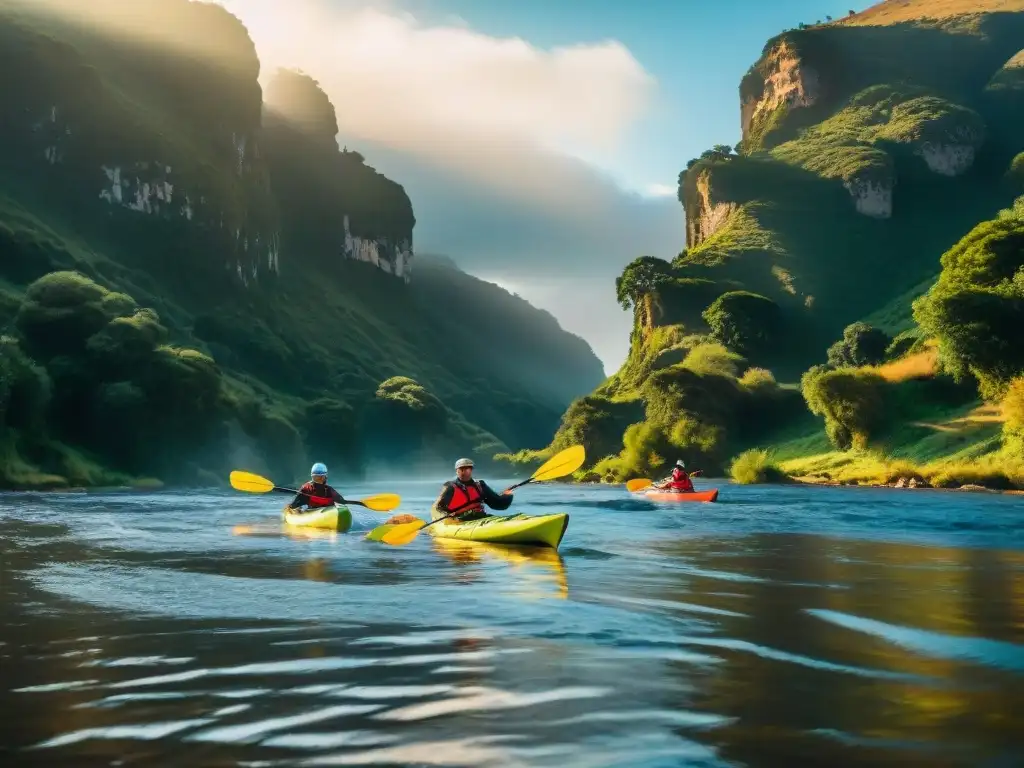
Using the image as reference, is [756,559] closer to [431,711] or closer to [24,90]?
[431,711]

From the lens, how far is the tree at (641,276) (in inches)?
5598

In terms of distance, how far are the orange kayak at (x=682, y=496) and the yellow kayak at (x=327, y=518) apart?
1965 cm

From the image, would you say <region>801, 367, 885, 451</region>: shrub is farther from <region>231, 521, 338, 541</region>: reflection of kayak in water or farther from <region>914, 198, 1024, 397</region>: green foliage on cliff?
<region>231, 521, 338, 541</region>: reflection of kayak in water

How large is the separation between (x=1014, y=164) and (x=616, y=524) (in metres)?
143

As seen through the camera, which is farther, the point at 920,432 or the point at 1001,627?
the point at 920,432

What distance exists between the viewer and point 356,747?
5.48 metres

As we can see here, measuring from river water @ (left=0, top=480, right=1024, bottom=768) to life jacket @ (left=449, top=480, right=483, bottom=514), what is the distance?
8.67 ft

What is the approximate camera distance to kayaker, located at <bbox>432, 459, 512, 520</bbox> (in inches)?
833

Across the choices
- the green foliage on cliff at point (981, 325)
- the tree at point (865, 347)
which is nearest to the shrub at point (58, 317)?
the green foliage on cliff at point (981, 325)

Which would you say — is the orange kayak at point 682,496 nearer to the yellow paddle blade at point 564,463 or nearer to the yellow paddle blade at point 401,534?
the yellow paddle blade at point 564,463

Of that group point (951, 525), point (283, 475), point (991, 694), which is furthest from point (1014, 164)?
point (991, 694)

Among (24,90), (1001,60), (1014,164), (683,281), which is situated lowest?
(683,281)

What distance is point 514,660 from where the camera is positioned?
26.7ft

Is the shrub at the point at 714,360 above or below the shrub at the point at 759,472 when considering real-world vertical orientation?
above
